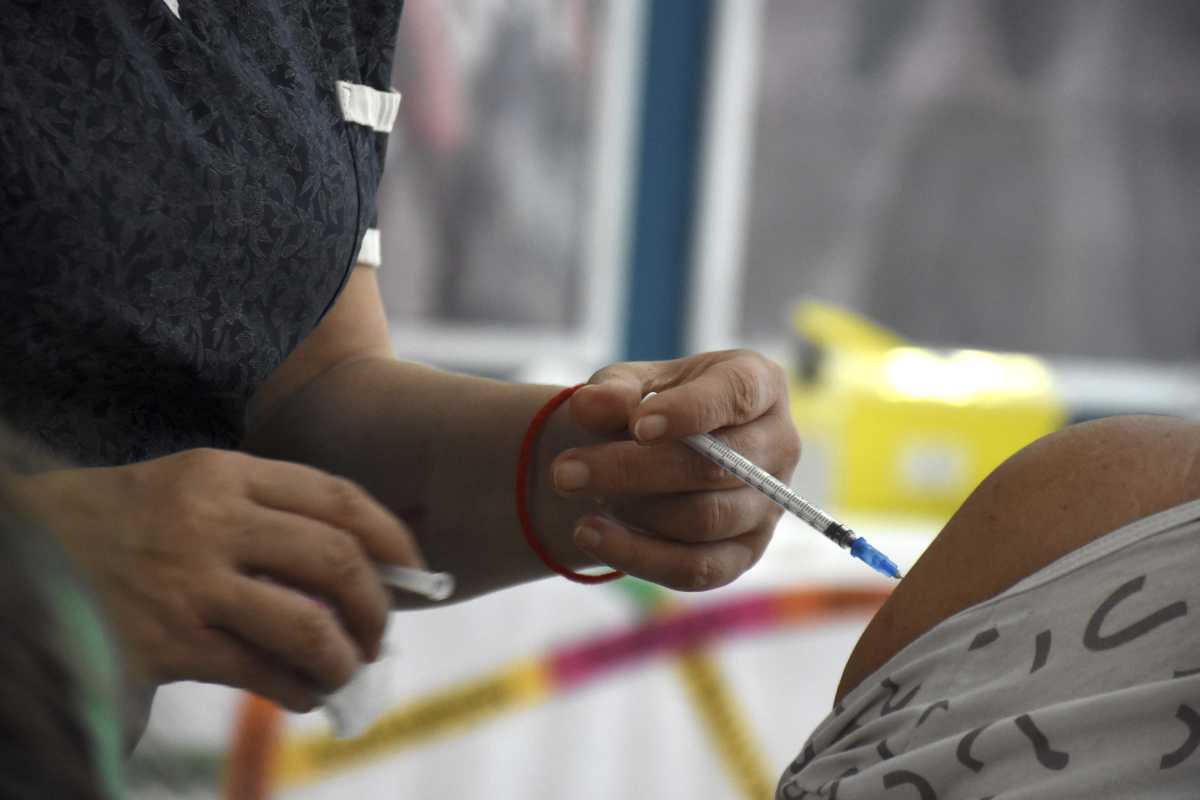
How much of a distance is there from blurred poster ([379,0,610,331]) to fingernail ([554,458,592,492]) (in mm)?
2094

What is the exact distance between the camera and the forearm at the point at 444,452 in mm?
901

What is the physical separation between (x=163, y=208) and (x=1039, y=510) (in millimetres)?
514

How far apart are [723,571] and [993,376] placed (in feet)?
6.41

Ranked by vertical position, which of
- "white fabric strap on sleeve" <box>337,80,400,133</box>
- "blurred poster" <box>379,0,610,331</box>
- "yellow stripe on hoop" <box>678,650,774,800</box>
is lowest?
"yellow stripe on hoop" <box>678,650,774,800</box>

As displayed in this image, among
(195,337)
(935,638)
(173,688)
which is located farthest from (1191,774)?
(195,337)

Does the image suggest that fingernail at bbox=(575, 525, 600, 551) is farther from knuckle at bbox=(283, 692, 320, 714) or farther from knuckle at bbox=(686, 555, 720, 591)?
knuckle at bbox=(283, 692, 320, 714)

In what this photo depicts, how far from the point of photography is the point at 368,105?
0.92 m

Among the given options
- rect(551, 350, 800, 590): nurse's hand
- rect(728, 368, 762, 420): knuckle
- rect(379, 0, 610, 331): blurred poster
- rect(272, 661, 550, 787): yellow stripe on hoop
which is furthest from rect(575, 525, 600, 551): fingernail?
rect(379, 0, 610, 331): blurred poster

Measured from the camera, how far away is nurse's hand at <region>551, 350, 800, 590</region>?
2.63 ft

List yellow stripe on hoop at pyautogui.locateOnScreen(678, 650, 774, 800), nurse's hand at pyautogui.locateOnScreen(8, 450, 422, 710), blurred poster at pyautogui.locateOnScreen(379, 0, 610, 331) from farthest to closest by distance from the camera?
1. blurred poster at pyautogui.locateOnScreen(379, 0, 610, 331)
2. yellow stripe on hoop at pyautogui.locateOnScreen(678, 650, 774, 800)
3. nurse's hand at pyautogui.locateOnScreen(8, 450, 422, 710)

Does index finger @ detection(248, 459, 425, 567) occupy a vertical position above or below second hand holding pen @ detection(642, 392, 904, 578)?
above

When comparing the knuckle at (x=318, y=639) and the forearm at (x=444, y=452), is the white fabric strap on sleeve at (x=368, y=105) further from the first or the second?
the knuckle at (x=318, y=639)

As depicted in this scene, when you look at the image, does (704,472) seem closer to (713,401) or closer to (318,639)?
(713,401)

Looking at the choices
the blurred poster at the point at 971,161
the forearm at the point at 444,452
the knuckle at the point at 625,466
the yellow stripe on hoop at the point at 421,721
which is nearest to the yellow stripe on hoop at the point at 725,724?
the yellow stripe on hoop at the point at 421,721
